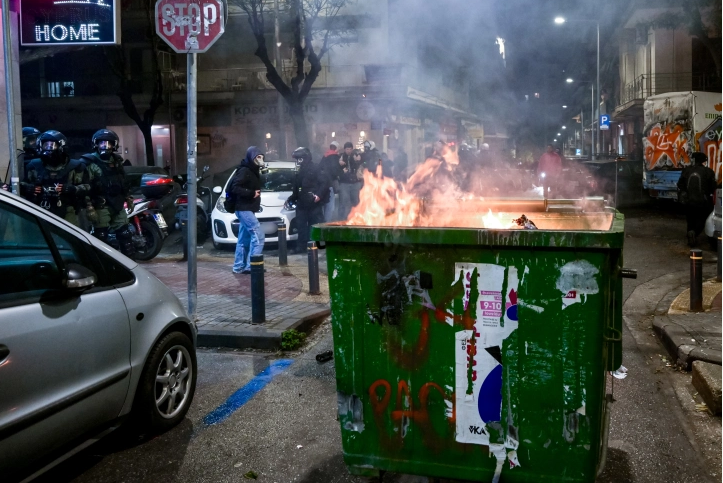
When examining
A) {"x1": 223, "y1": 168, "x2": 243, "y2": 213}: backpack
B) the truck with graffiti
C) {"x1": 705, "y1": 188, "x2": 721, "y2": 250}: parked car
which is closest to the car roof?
{"x1": 223, "y1": 168, "x2": 243, "y2": 213}: backpack

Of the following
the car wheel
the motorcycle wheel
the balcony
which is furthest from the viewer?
the balcony

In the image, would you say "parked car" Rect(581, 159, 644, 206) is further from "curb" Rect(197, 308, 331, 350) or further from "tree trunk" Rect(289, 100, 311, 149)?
"curb" Rect(197, 308, 331, 350)

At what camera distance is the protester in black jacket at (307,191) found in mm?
10867

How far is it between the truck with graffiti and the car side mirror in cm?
1723

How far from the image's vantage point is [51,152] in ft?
26.8

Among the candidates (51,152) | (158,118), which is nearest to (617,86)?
(158,118)

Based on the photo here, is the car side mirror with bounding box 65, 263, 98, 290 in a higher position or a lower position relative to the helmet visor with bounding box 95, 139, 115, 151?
lower

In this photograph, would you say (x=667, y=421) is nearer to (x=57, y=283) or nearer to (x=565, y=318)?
(x=565, y=318)

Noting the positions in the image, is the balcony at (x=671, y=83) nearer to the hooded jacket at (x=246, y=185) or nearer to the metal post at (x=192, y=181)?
the hooded jacket at (x=246, y=185)

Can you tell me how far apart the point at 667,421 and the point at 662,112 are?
701 inches

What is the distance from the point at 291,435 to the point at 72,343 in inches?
57.2

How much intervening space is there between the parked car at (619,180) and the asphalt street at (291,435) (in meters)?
16.1

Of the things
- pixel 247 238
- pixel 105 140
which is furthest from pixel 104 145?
pixel 247 238

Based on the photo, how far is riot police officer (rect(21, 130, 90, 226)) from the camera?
8133 millimetres
